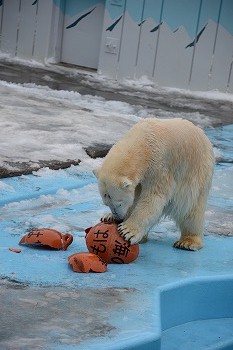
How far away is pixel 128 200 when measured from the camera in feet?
13.3

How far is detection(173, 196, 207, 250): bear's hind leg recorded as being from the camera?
177 inches


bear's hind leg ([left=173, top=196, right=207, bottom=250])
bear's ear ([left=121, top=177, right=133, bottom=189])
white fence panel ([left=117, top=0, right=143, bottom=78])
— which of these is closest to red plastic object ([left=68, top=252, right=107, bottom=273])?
bear's ear ([left=121, top=177, right=133, bottom=189])

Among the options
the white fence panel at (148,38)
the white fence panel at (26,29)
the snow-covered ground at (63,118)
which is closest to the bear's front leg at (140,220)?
the snow-covered ground at (63,118)

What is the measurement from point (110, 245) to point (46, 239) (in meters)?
0.36

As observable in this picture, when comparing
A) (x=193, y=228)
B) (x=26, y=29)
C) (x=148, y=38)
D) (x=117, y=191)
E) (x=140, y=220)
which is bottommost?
(x=193, y=228)

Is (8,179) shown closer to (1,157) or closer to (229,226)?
(1,157)

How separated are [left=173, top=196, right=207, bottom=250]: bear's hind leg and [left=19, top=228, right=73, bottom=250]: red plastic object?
2.25 feet

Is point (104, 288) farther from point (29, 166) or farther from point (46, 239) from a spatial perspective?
point (29, 166)

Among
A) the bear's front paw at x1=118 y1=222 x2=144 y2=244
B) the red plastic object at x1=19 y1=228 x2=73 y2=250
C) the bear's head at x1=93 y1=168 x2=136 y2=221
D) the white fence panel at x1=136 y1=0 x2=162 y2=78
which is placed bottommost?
the red plastic object at x1=19 y1=228 x2=73 y2=250

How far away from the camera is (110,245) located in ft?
13.4

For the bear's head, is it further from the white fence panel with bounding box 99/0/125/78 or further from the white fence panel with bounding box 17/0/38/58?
the white fence panel with bounding box 17/0/38/58

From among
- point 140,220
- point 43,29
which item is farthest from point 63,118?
point 43,29

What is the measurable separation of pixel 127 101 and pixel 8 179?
4938mm

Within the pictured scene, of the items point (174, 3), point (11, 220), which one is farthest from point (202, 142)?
point (174, 3)
